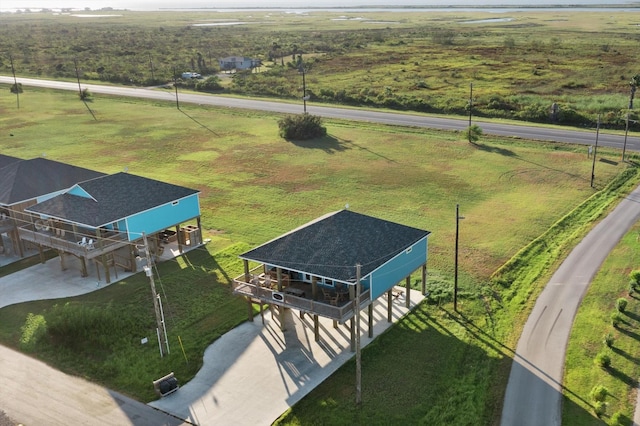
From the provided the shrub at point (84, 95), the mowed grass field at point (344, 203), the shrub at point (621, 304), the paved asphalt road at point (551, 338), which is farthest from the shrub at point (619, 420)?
the shrub at point (84, 95)

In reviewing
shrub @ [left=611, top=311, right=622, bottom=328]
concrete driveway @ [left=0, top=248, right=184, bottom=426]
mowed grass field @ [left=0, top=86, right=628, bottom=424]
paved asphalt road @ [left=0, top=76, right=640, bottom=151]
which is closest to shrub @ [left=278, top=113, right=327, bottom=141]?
mowed grass field @ [left=0, top=86, right=628, bottom=424]

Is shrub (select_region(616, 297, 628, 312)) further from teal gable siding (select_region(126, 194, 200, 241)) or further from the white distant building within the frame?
the white distant building

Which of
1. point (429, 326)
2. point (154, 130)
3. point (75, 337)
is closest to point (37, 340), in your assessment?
point (75, 337)

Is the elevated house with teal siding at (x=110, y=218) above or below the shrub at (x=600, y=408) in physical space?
above

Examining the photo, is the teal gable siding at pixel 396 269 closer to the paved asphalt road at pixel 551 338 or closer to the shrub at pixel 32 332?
the paved asphalt road at pixel 551 338

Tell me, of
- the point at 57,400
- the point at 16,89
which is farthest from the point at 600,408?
the point at 16,89

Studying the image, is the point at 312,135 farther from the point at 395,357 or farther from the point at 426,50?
the point at 426,50
